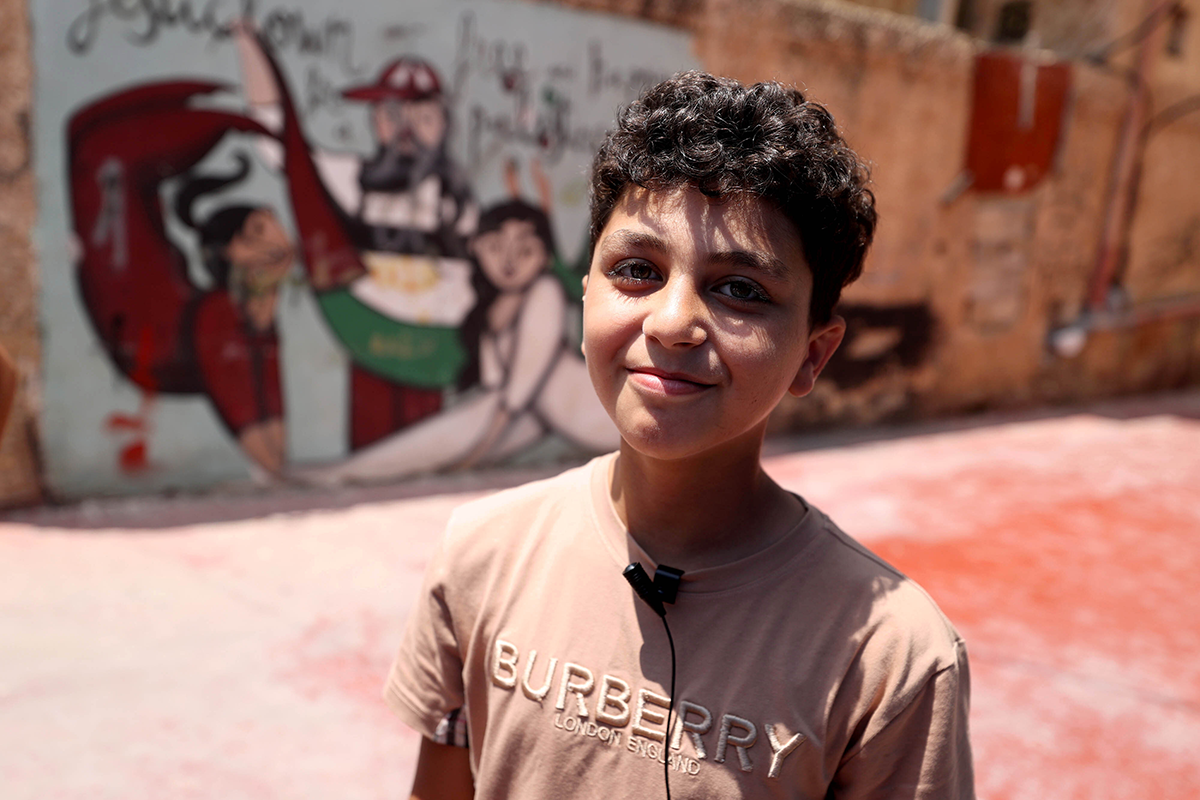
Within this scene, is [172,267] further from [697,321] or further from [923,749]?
[923,749]

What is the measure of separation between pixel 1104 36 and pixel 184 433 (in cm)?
863

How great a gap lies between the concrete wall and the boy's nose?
4.00 meters

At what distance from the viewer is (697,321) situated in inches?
39.3

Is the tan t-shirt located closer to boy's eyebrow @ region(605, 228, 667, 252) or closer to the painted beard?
boy's eyebrow @ region(605, 228, 667, 252)

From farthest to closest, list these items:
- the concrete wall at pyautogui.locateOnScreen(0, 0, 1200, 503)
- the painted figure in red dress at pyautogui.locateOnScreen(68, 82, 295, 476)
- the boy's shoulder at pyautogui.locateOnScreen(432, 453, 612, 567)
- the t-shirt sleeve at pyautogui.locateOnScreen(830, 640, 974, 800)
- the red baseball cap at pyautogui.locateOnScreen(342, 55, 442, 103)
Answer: the concrete wall at pyautogui.locateOnScreen(0, 0, 1200, 503) → the red baseball cap at pyautogui.locateOnScreen(342, 55, 442, 103) → the painted figure in red dress at pyautogui.locateOnScreen(68, 82, 295, 476) → the boy's shoulder at pyautogui.locateOnScreen(432, 453, 612, 567) → the t-shirt sleeve at pyautogui.locateOnScreen(830, 640, 974, 800)

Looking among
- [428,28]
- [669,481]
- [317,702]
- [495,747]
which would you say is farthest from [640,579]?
[428,28]

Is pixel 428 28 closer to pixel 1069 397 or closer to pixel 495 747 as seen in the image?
pixel 495 747

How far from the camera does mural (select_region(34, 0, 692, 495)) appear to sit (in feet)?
13.3

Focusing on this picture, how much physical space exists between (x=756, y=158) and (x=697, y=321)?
20cm

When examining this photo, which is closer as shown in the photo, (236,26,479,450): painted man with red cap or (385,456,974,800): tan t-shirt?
(385,456,974,800): tan t-shirt

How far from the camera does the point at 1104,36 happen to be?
8359 mm

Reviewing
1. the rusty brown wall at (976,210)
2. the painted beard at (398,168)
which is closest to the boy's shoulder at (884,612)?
the painted beard at (398,168)

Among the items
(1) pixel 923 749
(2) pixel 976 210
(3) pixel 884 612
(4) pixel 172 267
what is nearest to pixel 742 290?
(3) pixel 884 612

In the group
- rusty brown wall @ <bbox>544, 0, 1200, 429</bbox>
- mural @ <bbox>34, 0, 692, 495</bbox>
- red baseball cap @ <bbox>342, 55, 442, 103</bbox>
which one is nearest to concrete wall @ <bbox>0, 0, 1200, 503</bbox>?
rusty brown wall @ <bbox>544, 0, 1200, 429</bbox>
